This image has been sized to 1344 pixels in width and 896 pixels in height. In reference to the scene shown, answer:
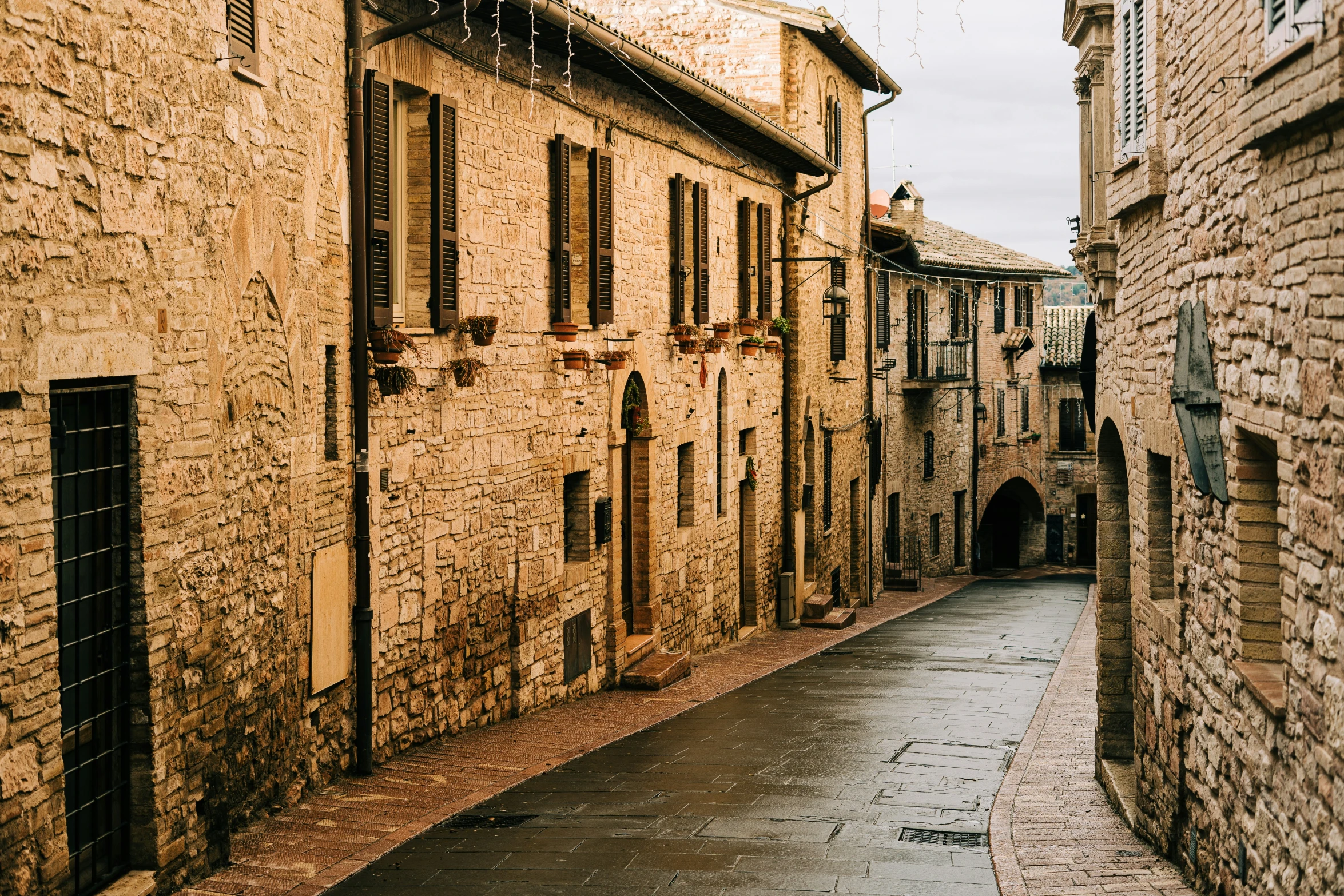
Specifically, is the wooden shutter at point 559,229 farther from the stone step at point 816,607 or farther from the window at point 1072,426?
the window at point 1072,426

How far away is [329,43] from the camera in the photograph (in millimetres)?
9164

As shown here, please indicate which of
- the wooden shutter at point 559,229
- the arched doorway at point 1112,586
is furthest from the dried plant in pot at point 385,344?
the arched doorway at point 1112,586

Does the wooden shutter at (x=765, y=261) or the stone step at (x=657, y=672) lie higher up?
the wooden shutter at (x=765, y=261)

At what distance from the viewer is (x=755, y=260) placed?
21.1m

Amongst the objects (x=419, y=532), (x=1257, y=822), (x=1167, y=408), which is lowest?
(x=1257, y=822)

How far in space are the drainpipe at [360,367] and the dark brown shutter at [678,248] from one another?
288 inches

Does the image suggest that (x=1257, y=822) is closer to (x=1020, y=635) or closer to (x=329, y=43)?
(x=329, y=43)

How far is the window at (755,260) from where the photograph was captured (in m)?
20.2

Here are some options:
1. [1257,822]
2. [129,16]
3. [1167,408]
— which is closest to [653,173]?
[1167,408]

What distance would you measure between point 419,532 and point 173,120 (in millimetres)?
4283

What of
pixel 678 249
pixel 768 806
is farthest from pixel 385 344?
pixel 678 249

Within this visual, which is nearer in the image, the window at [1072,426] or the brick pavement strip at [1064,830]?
the brick pavement strip at [1064,830]

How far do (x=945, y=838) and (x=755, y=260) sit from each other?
1323 centimetres

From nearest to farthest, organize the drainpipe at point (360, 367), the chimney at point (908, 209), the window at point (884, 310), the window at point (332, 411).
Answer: the window at point (332, 411)
the drainpipe at point (360, 367)
the window at point (884, 310)
the chimney at point (908, 209)
